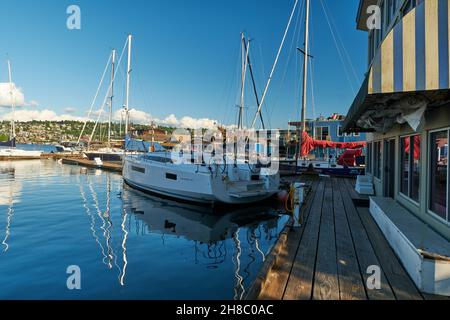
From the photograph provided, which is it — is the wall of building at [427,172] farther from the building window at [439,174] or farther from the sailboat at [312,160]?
the sailboat at [312,160]

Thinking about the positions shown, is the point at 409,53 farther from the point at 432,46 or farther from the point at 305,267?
the point at 305,267

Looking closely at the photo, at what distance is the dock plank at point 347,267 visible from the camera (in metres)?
3.58

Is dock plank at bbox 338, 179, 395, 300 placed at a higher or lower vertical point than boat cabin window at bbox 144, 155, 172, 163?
lower

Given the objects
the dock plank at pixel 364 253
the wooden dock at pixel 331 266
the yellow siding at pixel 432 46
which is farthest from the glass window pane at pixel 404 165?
the yellow siding at pixel 432 46

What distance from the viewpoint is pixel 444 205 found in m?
4.58

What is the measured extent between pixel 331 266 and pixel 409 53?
308cm

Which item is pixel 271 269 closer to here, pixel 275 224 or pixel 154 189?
pixel 275 224

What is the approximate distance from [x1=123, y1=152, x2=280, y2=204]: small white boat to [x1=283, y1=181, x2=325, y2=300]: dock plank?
5.28 metres

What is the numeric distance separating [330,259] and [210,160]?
8.19 meters

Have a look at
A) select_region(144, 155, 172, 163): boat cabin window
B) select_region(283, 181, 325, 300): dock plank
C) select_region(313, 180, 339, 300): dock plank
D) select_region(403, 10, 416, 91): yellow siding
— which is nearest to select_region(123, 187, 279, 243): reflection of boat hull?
select_region(144, 155, 172, 163): boat cabin window

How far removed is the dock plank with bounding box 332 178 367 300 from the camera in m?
3.58

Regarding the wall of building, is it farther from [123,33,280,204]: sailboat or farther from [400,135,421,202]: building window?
[123,33,280,204]: sailboat

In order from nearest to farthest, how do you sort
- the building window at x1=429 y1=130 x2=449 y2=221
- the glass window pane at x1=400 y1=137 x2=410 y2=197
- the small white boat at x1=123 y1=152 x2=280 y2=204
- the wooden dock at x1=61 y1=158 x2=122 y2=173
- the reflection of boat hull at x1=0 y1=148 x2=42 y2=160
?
the building window at x1=429 y1=130 x2=449 y2=221 → the glass window pane at x1=400 y1=137 x2=410 y2=197 → the small white boat at x1=123 y1=152 x2=280 y2=204 → the wooden dock at x1=61 y1=158 x2=122 y2=173 → the reflection of boat hull at x1=0 y1=148 x2=42 y2=160
